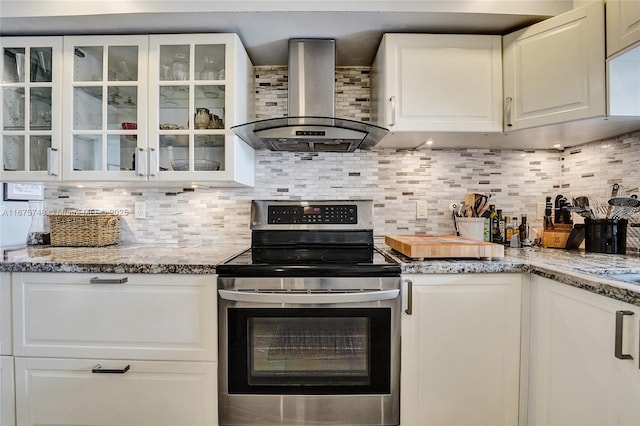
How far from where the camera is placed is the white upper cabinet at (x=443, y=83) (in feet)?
5.46

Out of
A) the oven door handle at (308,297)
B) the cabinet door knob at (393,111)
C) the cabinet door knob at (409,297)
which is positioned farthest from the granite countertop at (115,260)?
the cabinet door knob at (393,111)

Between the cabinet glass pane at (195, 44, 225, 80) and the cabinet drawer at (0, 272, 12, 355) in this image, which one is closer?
the cabinet drawer at (0, 272, 12, 355)

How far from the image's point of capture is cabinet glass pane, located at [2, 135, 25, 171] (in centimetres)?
170

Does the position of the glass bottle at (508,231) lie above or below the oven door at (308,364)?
above

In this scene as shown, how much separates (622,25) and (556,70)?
0.25m

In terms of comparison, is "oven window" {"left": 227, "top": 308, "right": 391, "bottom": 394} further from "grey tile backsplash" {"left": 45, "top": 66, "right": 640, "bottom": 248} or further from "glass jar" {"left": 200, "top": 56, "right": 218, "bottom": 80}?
"glass jar" {"left": 200, "top": 56, "right": 218, "bottom": 80}

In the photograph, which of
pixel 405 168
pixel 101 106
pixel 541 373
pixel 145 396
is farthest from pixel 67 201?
pixel 541 373

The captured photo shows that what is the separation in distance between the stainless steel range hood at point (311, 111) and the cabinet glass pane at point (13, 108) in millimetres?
1114

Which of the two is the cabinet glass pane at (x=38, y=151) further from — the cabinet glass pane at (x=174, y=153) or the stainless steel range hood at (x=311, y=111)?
the stainless steel range hood at (x=311, y=111)

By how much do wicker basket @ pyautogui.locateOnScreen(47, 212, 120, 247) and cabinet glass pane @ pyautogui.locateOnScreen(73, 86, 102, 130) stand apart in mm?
511

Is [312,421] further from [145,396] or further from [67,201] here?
[67,201]

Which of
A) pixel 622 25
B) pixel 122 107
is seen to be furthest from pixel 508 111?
pixel 122 107

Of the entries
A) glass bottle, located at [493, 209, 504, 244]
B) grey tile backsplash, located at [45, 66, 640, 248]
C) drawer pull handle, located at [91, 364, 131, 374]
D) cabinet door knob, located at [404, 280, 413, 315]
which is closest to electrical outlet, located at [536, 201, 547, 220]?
grey tile backsplash, located at [45, 66, 640, 248]

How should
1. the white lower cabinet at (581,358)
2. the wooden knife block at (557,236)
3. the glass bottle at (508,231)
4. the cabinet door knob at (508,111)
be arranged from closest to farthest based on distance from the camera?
the white lower cabinet at (581,358), the cabinet door knob at (508,111), the wooden knife block at (557,236), the glass bottle at (508,231)
